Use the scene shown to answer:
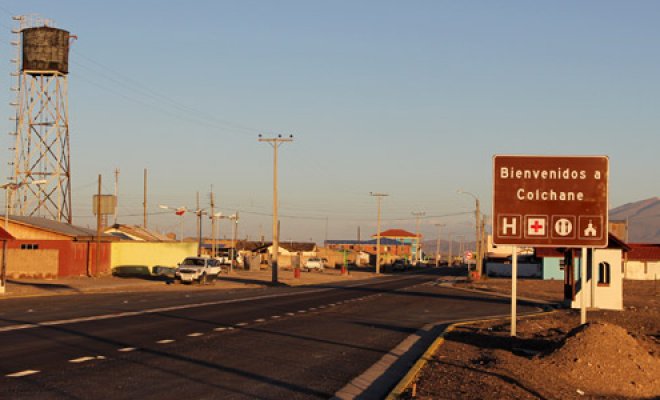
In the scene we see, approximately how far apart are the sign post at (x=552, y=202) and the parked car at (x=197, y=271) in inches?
1423

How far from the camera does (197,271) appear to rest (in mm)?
55656

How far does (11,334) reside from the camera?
20594 millimetres

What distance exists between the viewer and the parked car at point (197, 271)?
55344 mm

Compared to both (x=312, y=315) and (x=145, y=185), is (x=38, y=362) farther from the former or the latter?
(x=145, y=185)

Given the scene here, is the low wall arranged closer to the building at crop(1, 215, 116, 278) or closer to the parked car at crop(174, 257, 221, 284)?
the building at crop(1, 215, 116, 278)

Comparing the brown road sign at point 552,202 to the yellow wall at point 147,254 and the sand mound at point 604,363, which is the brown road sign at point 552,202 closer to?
the sand mound at point 604,363

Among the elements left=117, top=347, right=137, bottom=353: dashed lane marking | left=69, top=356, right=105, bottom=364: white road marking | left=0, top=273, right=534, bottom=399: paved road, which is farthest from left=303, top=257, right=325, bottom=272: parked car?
left=69, top=356, right=105, bottom=364: white road marking

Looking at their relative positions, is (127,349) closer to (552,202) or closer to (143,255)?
(552,202)

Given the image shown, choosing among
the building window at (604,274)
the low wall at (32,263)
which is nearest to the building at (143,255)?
the low wall at (32,263)

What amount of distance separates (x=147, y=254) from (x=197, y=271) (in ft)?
45.1

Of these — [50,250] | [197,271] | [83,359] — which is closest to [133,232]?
[50,250]

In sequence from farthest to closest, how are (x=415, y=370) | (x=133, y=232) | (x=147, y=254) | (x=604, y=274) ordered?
(x=133, y=232), (x=147, y=254), (x=604, y=274), (x=415, y=370)

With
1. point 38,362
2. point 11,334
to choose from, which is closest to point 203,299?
point 11,334

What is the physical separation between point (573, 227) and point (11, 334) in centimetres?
1414
